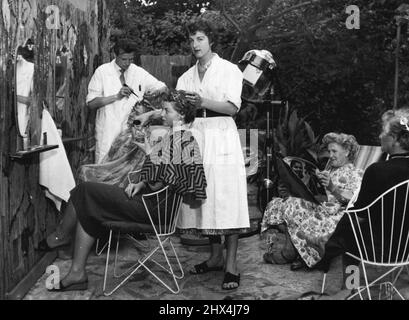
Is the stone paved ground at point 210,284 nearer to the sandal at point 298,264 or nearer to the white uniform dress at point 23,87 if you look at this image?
the sandal at point 298,264

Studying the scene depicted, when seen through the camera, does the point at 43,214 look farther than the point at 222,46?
No

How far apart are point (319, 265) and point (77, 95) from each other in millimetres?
2913

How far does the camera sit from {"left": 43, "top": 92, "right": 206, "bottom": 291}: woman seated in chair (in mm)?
3693

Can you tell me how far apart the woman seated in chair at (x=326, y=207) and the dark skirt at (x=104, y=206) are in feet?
3.73

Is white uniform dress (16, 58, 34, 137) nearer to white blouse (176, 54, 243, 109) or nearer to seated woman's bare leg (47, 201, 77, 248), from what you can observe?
seated woman's bare leg (47, 201, 77, 248)

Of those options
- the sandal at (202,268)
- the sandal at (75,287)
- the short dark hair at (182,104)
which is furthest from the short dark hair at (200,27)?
the sandal at (75,287)

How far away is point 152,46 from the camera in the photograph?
9898 mm

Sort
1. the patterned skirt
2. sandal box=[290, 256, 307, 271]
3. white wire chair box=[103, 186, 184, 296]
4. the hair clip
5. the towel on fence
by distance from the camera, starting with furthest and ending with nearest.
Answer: sandal box=[290, 256, 307, 271] < the patterned skirt < the towel on fence < white wire chair box=[103, 186, 184, 296] < the hair clip

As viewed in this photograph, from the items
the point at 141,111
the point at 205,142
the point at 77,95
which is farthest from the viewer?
the point at 77,95

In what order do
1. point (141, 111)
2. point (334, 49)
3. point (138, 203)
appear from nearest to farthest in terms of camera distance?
point (138, 203) < point (141, 111) < point (334, 49)

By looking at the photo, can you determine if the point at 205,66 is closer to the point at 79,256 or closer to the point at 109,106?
the point at 109,106

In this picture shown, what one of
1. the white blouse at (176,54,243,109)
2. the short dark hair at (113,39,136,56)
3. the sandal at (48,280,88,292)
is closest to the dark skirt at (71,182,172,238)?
the sandal at (48,280,88,292)
